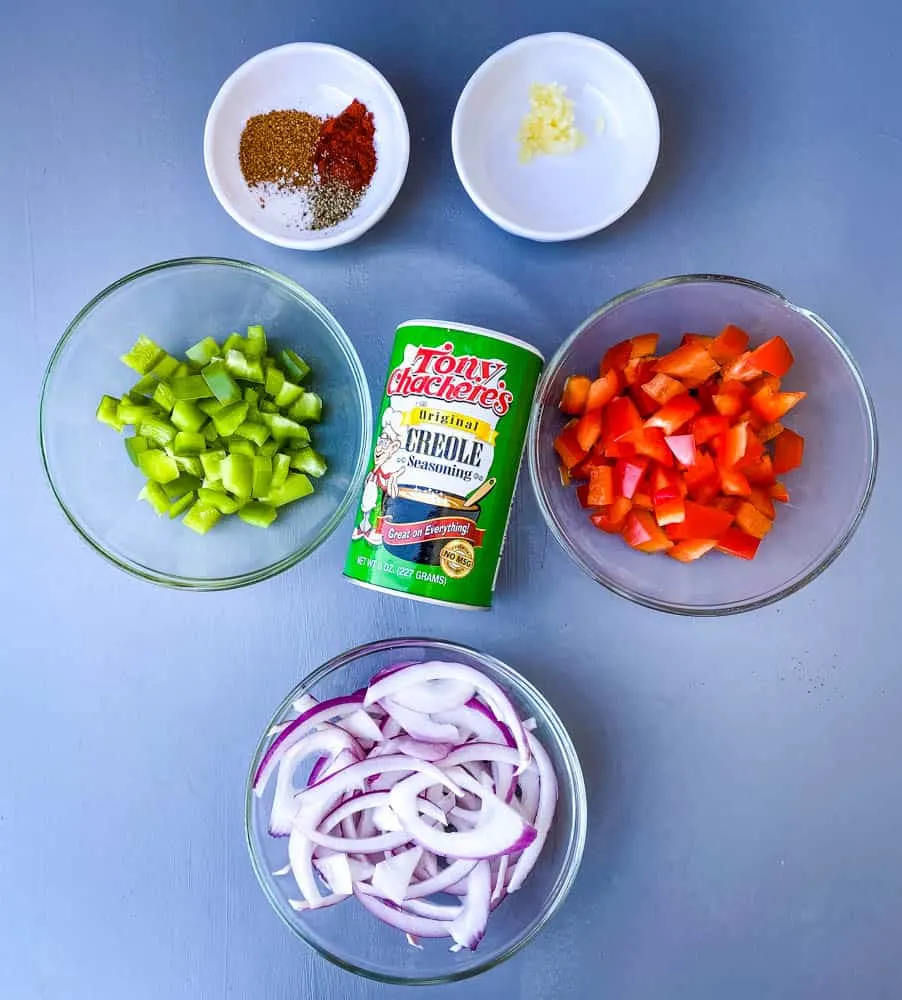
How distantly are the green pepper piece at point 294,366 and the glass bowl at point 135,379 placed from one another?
25 mm

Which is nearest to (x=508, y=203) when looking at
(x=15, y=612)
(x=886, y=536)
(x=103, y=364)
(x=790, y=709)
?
(x=103, y=364)

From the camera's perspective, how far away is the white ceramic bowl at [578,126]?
139cm

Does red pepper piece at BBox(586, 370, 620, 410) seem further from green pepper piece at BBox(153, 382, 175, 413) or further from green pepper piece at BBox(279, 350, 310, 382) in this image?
green pepper piece at BBox(153, 382, 175, 413)

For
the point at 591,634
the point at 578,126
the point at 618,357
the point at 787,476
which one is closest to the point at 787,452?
the point at 787,476

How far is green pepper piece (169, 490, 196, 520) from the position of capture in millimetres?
1360

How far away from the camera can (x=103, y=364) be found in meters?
1.39

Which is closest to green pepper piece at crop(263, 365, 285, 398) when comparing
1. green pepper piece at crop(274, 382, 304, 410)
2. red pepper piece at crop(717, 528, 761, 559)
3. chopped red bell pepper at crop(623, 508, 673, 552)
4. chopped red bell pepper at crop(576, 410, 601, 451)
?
green pepper piece at crop(274, 382, 304, 410)

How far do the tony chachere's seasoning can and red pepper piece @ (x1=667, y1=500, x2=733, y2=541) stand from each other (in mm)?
255

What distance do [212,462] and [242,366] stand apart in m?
0.15

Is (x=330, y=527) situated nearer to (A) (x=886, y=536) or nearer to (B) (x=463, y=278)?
(B) (x=463, y=278)

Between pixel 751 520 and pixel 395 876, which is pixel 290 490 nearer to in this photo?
pixel 395 876

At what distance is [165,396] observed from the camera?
4.35ft

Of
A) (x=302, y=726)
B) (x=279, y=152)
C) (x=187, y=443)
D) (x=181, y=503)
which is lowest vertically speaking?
(x=302, y=726)

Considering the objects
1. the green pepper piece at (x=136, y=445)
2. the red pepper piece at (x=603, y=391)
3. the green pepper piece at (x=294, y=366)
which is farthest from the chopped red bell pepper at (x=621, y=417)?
the green pepper piece at (x=136, y=445)
